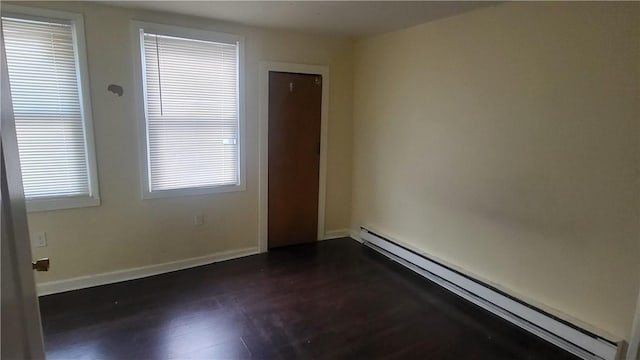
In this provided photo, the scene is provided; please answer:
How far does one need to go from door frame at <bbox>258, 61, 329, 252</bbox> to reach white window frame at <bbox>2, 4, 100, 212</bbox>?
4.76 ft

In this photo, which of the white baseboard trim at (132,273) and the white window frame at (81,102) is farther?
the white baseboard trim at (132,273)

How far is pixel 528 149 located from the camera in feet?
8.14

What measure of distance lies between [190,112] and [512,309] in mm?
3063

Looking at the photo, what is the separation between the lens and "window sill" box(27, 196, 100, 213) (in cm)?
282

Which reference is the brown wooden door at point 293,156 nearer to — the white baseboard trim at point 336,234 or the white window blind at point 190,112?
the white baseboard trim at point 336,234

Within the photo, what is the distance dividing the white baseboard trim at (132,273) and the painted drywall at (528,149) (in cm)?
177

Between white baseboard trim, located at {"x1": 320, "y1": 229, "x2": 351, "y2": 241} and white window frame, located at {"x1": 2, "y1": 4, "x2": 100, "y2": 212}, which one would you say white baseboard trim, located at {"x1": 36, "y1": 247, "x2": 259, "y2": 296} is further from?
white baseboard trim, located at {"x1": 320, "y1": 229, "x2": 351, "y2": 241}

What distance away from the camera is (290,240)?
13.5ft

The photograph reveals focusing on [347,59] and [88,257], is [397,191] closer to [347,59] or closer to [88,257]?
[347,59]

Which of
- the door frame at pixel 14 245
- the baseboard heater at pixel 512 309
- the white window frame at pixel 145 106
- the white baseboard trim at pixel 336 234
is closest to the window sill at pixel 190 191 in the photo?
the white window frame at pixel 145 106

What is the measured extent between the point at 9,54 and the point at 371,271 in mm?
3343

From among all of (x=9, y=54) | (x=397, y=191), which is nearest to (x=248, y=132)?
(x=397, y=191)

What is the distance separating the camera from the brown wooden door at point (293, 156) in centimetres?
380

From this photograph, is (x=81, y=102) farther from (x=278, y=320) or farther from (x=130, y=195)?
(x=278, y=320)
